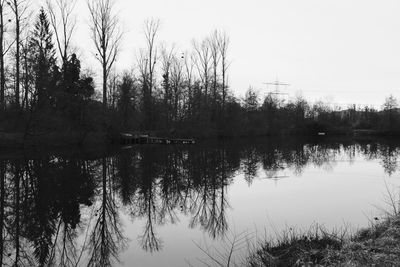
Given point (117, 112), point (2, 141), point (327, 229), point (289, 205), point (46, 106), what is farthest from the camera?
point (117, 112)

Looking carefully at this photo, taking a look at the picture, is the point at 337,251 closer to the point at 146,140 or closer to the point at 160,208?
the point at 160,208

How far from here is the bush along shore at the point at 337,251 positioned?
496 centimetres

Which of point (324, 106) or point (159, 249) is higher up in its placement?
point (324, 106)

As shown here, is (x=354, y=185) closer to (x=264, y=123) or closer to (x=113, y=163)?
(x=113, y=163)

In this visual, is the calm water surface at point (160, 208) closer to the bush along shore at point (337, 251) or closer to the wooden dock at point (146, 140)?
the bush along shore at point (337, 251)

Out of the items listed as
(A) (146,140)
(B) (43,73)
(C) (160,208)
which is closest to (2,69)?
(B) (43,73)

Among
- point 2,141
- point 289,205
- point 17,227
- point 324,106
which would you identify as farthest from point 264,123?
point 17,227

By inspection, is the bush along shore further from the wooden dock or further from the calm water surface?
the wooden dock

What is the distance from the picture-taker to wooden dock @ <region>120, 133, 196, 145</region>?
3988 cm

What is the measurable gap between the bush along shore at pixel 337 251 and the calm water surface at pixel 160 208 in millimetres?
739

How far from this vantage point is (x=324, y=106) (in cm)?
9912

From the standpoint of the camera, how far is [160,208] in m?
10.8

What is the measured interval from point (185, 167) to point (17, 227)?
1241 cm

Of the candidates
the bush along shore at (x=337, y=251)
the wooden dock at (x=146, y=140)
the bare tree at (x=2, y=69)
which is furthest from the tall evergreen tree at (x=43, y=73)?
the bush along shore at (x=337, y=251)
